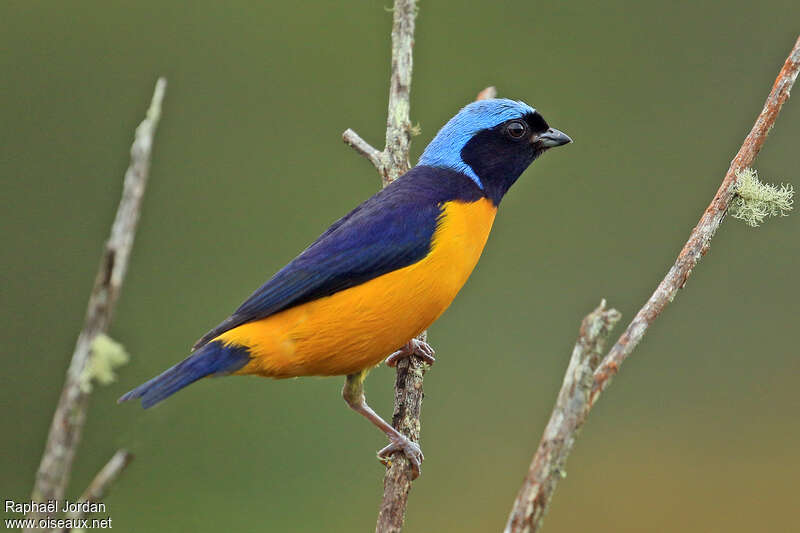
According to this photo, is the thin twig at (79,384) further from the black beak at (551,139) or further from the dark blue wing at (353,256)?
the black beak at (551,139)

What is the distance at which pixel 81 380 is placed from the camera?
1.61 m

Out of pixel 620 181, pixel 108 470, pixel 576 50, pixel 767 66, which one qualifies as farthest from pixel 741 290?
pixel 108 470

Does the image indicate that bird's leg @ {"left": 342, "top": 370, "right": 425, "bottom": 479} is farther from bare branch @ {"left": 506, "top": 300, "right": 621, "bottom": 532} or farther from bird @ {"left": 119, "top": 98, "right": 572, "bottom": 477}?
bare branch @ {"left": 506, "top": 300, "right": 621, "bottom": 532}

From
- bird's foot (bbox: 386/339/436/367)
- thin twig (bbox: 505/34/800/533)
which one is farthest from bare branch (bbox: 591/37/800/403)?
bird's foot (bbox: 386/339/436/367)

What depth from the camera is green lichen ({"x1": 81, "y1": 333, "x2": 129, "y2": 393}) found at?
A: 1658mm

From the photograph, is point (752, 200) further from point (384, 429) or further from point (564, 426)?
point (384, 429)

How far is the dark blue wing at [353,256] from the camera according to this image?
13.4ft

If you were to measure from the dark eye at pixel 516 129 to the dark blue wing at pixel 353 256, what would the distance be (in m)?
0.66

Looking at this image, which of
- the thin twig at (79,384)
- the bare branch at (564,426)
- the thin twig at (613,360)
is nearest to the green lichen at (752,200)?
the thin twig at (613,360)

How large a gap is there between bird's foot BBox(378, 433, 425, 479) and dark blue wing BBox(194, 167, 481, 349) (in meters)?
0.73

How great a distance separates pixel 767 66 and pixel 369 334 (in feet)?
21.3

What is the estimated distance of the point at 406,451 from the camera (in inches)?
165

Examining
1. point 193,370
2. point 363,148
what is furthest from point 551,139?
point 193,370

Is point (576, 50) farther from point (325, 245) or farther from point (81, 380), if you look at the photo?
point (81, 380)
